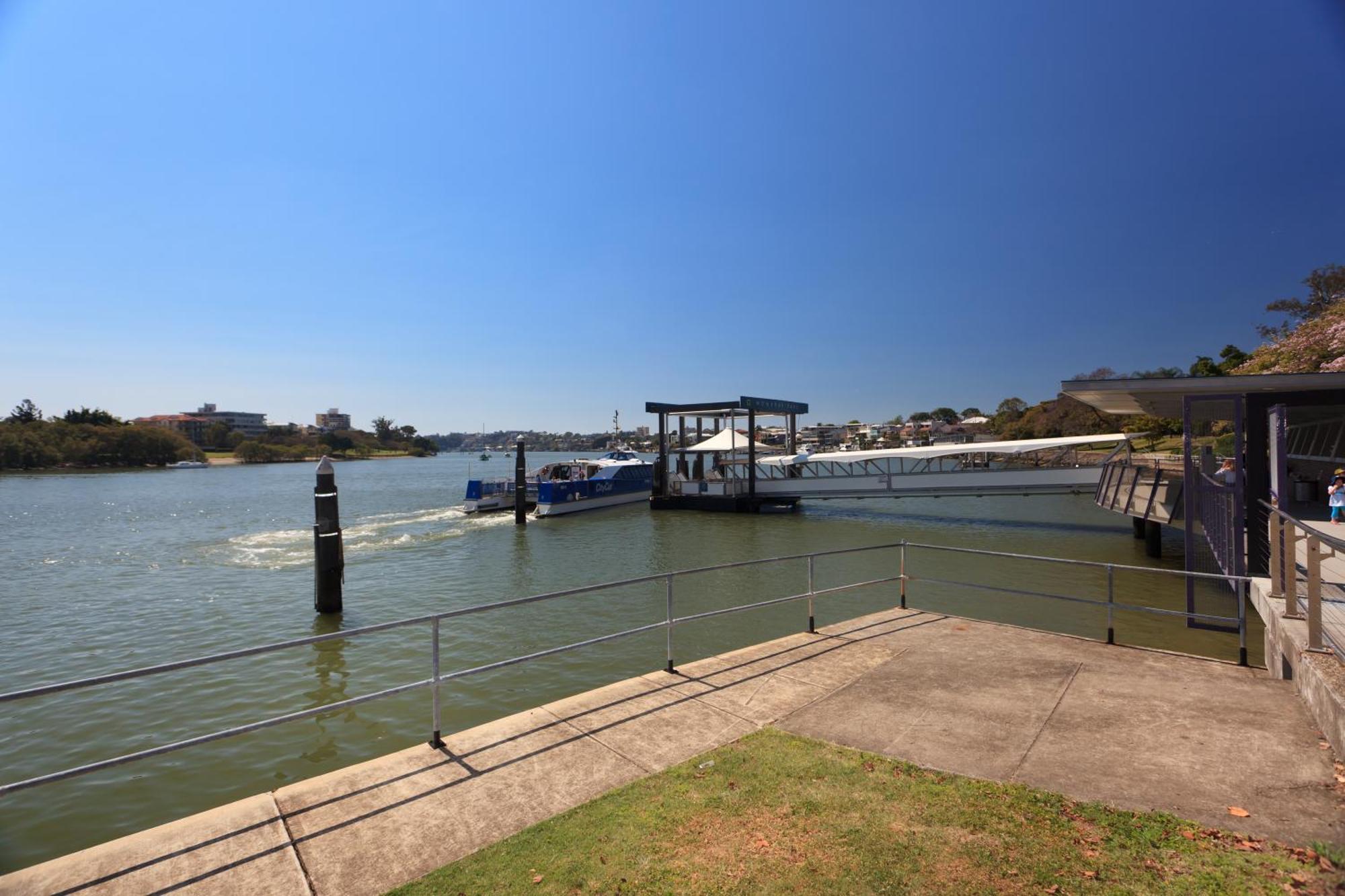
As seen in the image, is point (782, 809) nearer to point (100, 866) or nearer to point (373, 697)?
point (373, 697)

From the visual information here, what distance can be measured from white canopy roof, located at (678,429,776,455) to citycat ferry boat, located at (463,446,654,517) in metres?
4.98

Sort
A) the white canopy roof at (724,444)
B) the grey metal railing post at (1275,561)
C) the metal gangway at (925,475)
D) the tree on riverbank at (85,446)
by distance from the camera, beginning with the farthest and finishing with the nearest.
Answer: the tree on riverbank at (85,446), the white canopy roof at (724,444), the metal gangway at (925,475), the grey metal railing post at (1275,561)

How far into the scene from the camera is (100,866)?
369 cm

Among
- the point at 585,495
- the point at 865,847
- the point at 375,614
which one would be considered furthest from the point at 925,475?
the point at 865,847

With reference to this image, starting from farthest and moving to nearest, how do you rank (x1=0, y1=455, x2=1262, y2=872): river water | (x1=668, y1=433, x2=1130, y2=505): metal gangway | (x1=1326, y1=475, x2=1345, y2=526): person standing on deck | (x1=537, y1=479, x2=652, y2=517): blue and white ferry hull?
(x1=537, y1=479, x2=652, y2=517): blue and white ferry hull → (x1=668, y1=433, x2=1130, y2=505): metal gangway → (x1=1326, y1=475, x2=1345, y2=526): person standing on deck → (x1=0, y1=455, x2=1262, y2=872): river water

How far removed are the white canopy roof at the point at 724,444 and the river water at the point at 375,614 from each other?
202 inches

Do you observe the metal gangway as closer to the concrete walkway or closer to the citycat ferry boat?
the citycat ferry boat

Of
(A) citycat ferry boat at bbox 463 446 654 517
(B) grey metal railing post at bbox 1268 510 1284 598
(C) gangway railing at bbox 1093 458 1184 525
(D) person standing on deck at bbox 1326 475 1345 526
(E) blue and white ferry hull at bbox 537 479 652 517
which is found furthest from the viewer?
(A) citycat ferry boat at bbox 463 446 654 517

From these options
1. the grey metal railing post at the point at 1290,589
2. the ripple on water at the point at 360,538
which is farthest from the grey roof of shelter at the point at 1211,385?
the ripple on water at the point at 360,538

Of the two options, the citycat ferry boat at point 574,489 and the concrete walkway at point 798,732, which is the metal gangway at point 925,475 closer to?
the citycat ferry boat at point 574,489

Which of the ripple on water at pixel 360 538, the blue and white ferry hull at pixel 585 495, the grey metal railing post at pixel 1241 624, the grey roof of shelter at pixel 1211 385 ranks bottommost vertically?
the ripple on water at pixel 360 538

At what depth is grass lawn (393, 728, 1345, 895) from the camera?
129 inches

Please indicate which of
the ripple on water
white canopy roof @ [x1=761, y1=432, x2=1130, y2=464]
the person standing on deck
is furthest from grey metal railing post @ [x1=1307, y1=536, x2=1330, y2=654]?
the ripple on water

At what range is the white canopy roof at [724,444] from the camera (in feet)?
136
